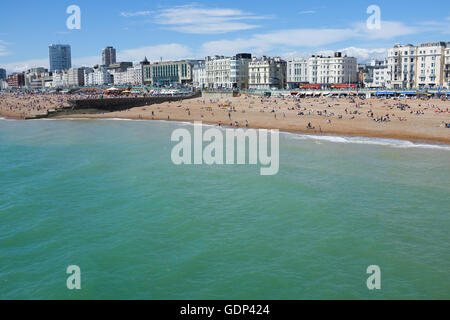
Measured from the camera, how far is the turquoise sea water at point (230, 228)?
1377 centimetres

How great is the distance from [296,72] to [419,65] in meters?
31.8

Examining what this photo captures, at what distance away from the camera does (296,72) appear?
11000cm

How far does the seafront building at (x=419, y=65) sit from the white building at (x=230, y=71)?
3976 centimetres

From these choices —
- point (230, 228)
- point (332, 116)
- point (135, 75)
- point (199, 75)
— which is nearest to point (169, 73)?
point (199, 75)

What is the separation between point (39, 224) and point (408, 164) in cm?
2299

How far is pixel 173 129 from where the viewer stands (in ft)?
175

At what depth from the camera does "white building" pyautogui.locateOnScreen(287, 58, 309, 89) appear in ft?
356

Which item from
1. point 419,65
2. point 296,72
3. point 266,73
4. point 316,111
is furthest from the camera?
point 266,73

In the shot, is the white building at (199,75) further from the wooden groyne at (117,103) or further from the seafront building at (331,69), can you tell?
the wooden groyne at (117,103)

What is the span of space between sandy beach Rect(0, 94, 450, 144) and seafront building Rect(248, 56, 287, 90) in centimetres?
3733

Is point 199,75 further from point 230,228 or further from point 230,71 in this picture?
point 230,228

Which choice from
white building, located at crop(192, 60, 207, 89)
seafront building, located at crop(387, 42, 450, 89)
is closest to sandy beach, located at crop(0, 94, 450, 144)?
seafront building, located at crop(387, 42, 450, 89)

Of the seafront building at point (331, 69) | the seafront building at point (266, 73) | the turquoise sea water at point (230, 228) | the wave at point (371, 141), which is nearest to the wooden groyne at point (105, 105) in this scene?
the seafront building at point (266, 73)
